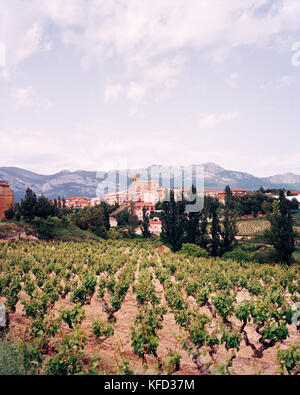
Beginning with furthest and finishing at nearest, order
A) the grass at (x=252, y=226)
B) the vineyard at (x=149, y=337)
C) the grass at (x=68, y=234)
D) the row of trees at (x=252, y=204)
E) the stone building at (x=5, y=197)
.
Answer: the row of trees at (x=252, y=204), the grass at (x=252, y=226), the stone building at (x=5, y=197), the grass at (x=68, y=234), the vineyard at (x=149, y=337)

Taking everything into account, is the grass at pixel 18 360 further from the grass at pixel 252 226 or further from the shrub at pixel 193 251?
the grass at pixel 252 226

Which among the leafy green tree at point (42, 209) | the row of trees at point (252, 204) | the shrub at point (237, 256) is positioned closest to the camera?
the shrub at point (237, 256)

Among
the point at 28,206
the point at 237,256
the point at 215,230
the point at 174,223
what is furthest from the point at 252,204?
the point at 28,206

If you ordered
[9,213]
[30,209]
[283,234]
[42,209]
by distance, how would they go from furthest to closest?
[42,209], [9,213], [30,209], [283,234]

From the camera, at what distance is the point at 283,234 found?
132 ft

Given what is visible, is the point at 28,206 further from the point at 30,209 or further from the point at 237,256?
the point at 237,256

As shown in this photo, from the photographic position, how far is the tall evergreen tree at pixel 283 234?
4019 centimetres

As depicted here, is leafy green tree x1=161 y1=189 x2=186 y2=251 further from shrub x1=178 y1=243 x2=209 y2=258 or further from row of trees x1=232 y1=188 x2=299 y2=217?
row of trees x1=232 y1=188 x2=299 y2=217

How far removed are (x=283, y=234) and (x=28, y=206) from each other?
43072mm

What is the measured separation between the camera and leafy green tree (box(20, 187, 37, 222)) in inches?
1858

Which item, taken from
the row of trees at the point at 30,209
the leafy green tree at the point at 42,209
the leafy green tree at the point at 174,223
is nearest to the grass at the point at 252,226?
the leafy green tree at the point at 174,223

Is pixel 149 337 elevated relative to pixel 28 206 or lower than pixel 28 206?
lower

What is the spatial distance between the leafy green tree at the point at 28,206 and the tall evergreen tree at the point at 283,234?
41058 millimetres
